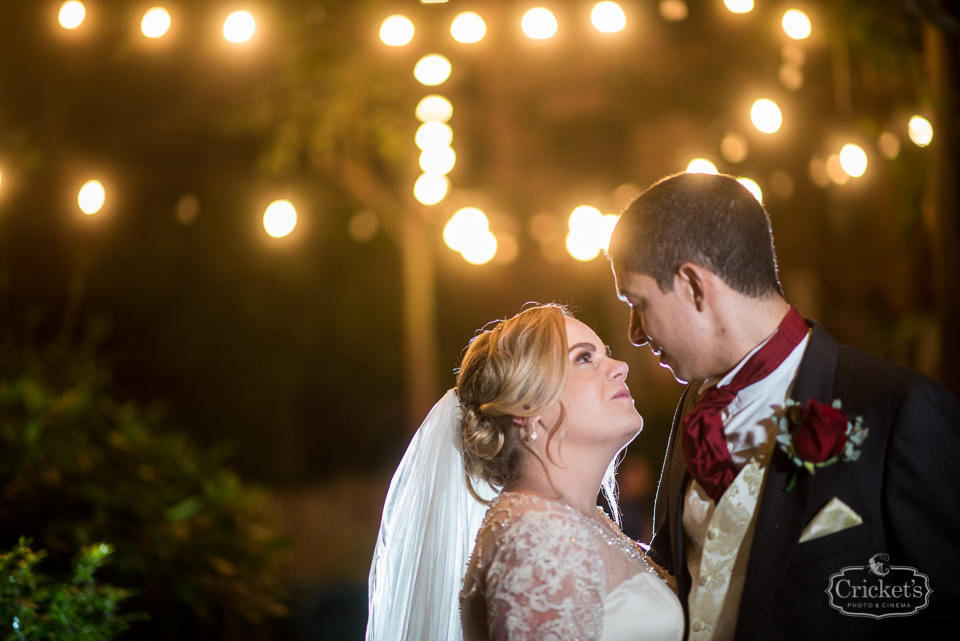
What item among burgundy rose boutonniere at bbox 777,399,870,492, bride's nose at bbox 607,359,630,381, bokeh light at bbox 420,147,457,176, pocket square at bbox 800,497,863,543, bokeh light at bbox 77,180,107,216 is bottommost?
pocket square at bbox 800,497,863,543

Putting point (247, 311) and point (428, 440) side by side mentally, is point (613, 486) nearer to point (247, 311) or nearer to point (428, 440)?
point (428, 440)

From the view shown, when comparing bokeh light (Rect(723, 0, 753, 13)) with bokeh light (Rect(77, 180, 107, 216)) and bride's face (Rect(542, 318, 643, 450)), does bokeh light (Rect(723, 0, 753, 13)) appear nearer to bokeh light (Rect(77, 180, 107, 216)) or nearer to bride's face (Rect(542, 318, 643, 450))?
bride's face (Rect(542, 318, 643, 450))

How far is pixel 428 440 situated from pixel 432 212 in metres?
5.93

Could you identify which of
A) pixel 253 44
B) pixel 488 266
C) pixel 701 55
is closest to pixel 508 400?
pixel 253 44

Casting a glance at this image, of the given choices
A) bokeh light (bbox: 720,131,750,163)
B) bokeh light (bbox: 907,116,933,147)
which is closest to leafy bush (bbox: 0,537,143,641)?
bokeh light (bbox: 907,116,933,147)

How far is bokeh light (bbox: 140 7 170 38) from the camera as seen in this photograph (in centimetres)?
500

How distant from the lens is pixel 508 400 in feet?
8.01

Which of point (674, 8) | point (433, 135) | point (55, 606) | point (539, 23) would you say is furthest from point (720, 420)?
point (433, 135)

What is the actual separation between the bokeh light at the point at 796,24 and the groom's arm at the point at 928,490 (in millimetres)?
5212

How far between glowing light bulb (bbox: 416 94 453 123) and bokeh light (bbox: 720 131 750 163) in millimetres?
3390

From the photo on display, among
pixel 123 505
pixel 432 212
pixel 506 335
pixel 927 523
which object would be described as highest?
pixel 432 212

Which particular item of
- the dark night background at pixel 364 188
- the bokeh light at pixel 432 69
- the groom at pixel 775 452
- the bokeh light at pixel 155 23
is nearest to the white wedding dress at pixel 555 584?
the groom at pixel 775 452

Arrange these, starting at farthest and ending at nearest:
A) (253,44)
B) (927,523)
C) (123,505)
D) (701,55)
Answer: (701,55) → (253,44) → (123,505) → (927,523)

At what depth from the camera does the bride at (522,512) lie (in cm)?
212
